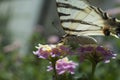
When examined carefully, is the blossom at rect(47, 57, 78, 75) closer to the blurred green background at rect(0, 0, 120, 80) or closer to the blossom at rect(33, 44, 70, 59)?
the blossom at rect(33, 44, 70, 59)

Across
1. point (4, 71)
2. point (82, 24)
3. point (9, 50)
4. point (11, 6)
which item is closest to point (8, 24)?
point (11, 6)

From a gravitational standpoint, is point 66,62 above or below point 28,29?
above

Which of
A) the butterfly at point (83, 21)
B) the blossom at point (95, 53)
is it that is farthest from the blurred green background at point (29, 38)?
the blossom at point (95, 53)

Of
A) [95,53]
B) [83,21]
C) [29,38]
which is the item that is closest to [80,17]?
[83,21]

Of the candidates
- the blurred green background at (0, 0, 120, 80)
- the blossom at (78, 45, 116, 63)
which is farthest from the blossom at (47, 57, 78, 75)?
the blurred green background at (0, 0, 120, 80)

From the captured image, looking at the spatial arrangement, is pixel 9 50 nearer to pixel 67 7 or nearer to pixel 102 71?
pixel 102 71
